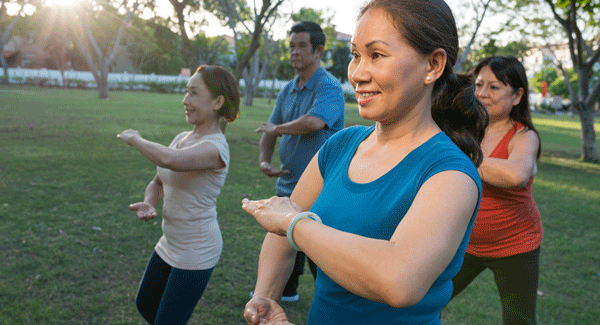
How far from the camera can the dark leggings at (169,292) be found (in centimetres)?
266

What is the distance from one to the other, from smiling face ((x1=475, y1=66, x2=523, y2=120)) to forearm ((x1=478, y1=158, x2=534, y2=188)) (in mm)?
553

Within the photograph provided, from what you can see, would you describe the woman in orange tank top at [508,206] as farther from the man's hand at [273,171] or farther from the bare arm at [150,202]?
the bare arm at [150,202]

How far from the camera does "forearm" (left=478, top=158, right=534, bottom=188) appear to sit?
8.45 feet

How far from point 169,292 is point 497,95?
8.08 ft

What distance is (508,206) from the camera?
291 cm

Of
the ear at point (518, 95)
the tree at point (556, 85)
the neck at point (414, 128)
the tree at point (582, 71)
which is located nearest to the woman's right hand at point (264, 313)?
the neck at point (414, 128)

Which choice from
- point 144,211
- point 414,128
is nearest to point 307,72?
point 144,211

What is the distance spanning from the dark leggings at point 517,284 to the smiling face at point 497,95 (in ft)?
3.06

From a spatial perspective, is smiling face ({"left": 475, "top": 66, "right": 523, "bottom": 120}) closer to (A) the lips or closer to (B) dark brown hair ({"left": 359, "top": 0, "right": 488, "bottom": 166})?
(B) dark brown hair ({"left": 359, "top": 0, "right": 488, "bottom": 166})

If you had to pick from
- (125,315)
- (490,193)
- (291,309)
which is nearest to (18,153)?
(125,315)

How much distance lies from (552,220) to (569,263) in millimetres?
2065

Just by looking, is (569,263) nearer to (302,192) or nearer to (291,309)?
(291,309)

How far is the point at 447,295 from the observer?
58.1 inches

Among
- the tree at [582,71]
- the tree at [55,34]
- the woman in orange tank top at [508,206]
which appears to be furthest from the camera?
the tree at [55,34]
